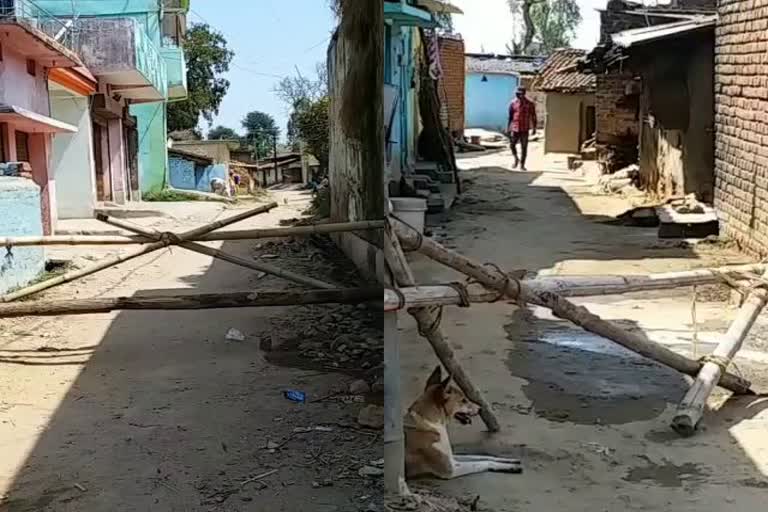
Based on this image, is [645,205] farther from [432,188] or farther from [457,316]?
[457,316]

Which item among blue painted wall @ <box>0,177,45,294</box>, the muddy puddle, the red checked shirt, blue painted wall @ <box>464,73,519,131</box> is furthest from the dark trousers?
blue painted wall @ <box>0,177,45,294</box>

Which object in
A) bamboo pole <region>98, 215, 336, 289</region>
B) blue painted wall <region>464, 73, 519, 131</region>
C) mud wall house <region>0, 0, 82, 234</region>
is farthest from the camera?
blue painted wall <region>464, 73, 519, 131</region>

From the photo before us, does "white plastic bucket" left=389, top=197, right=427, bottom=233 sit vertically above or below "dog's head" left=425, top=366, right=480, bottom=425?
above

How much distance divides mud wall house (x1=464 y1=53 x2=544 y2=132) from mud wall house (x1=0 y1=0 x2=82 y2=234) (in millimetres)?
18809

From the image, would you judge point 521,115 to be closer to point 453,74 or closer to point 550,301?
point 453,74

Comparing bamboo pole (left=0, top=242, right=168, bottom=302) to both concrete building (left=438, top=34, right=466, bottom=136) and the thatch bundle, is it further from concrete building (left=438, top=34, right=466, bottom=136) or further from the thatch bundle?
concrete building (left=438, top=34, right=466, bottom=136)

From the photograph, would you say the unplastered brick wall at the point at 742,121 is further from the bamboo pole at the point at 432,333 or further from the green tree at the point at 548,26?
the green tree at the point at 548,26

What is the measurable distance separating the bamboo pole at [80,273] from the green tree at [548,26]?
80.7 ft

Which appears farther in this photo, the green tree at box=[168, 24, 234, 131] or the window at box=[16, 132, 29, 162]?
the window at box=[16, 132, 29, 162]

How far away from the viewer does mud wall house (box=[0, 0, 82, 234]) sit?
2699mm

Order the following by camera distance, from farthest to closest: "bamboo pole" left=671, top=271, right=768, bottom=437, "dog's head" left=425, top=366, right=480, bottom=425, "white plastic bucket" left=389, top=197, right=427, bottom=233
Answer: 1. "white plastic bucket" left=389, top=197, right=427, bottom=233
2. "bamboo pole" left=671, top=271, right=768, bottom=437
3. "dog's head" left=425, top=366, right=480, bottom=425

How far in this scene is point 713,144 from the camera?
8.67m

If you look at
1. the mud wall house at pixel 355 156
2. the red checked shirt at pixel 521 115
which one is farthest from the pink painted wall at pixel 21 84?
the red checked shirt at pixel 521 115

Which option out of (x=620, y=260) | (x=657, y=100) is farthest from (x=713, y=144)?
(x=620, y=260)
